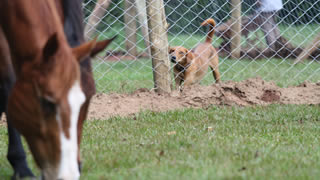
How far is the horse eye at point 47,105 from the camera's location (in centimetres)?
228

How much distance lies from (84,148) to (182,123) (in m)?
1.35

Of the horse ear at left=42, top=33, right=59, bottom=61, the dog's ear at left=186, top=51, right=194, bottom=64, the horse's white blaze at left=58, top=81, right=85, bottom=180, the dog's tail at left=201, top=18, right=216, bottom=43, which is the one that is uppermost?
the dog's tail at left=201, top=18, right=216, bottom=43

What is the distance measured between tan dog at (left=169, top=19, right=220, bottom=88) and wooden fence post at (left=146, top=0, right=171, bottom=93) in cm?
106

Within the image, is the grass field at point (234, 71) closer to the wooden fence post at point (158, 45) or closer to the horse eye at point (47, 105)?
the wooden fence post at point (158, 45)

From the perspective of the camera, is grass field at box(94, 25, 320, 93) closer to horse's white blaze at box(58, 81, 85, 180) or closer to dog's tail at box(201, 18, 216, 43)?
dog's tail at box(201, 18, 216, 43)

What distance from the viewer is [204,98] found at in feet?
20.2

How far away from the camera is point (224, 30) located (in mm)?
7844

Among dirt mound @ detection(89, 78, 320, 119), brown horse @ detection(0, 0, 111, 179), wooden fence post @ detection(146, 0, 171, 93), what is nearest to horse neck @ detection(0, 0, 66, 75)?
brown horse @ detection(0, 0, 111, 179)

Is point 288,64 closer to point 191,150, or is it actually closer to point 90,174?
point 191,150

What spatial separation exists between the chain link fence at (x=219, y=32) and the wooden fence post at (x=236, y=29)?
44 mm

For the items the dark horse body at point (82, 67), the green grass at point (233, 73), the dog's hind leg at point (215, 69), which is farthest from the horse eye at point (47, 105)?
the dog's hind leg at point (215, 69)

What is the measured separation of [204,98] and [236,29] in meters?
2.12

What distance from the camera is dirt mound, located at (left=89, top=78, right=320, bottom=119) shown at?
580 cm

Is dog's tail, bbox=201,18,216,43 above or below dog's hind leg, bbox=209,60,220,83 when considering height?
above
